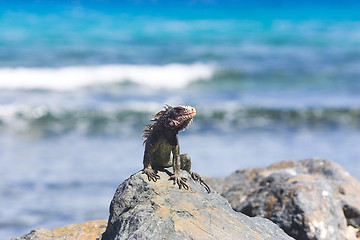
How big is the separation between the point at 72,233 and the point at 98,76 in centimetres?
1622

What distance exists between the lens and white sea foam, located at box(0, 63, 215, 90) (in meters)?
19.9

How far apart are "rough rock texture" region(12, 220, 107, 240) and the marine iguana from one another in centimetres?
86

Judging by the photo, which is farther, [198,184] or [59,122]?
[59,122]

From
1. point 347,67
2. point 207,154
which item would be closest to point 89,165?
point 207,154

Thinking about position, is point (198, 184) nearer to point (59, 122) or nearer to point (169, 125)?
point (169, 125)

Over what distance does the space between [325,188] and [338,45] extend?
23338 mm

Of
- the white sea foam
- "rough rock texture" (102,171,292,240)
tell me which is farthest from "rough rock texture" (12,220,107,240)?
the white sea foam

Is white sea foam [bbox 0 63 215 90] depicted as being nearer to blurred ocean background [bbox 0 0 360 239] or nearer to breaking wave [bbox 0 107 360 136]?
blurred ocean background [bbox 0 0 360 239]

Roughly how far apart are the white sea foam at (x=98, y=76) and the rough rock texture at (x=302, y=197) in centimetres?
1413

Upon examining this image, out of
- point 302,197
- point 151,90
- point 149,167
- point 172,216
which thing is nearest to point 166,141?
point 149,167

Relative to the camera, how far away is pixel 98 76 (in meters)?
20.8

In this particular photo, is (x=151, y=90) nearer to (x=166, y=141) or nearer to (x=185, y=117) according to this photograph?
(x=166, y=141)

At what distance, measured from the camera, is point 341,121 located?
13.9 m

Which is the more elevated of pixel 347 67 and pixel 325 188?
pixel 347 67
